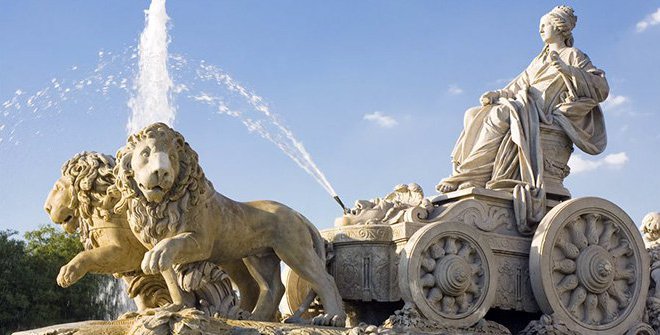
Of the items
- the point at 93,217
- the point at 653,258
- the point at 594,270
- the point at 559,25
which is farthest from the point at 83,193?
the point at 653,258

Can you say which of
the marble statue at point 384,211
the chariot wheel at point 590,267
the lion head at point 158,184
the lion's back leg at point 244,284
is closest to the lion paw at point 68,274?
the lion head at point 158,184

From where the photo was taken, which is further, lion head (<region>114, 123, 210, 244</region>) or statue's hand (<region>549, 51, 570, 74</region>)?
statue's hand (<region>549, 51, 570, 74</region>)

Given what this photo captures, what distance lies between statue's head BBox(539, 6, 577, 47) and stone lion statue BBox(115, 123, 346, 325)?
403cm

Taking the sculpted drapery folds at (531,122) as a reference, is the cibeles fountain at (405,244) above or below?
below

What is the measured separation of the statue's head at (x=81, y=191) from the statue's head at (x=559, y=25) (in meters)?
5.31

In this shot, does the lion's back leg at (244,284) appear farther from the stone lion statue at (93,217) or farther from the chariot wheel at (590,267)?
the chariot wheel at (590,267)

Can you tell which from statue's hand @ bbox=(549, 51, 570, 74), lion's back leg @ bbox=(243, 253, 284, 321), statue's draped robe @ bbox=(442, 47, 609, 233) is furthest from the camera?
statue's hand @ bbox=(549, 51, 570, 74)

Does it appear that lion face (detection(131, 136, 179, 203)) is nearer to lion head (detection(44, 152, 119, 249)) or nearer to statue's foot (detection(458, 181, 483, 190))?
lion head (detection(44, 152, 119, 249))

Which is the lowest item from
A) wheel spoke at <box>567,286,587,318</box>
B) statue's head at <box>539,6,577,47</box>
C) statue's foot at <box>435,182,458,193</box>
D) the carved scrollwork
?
wheel spoke at <box>567,286,587,318</box>

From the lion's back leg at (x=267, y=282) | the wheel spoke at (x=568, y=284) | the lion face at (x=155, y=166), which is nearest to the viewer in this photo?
the lion face at (x=155, y=166)

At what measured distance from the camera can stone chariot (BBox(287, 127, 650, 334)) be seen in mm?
9734

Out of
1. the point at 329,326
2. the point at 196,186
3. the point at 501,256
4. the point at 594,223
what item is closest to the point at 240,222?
the point at 196,186

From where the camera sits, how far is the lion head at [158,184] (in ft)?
28.2

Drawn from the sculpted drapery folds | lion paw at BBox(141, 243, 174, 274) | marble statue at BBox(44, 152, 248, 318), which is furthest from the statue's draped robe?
lion paw at BBox(141, 243, 174, 274)
